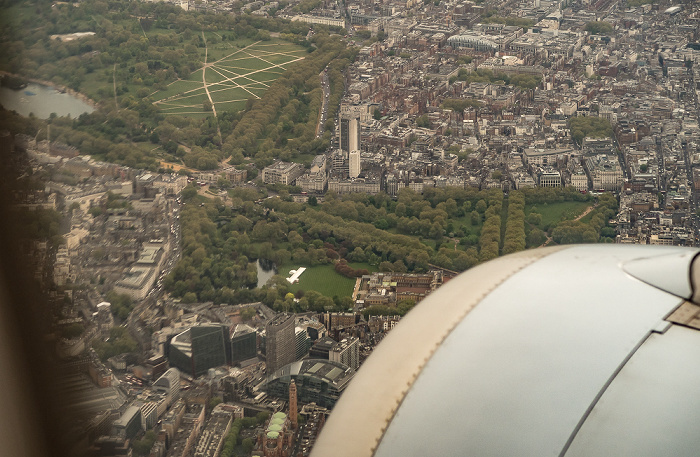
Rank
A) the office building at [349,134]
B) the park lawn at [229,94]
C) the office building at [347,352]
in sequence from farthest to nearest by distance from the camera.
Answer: the park lawn at [229,94]
the office building at [349,134]
the office building at [347,352]

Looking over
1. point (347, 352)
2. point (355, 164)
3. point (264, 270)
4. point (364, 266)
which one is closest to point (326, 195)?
point (355, 164)

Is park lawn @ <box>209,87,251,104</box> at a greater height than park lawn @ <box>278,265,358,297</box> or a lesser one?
greater

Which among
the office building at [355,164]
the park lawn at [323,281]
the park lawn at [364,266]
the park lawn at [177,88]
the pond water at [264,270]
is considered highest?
the park lawn at [177,88]

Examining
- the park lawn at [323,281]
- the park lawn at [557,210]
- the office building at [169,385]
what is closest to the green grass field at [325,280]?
the park lawn at [323,281]

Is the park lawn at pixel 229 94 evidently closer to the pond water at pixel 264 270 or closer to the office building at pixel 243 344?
the pond water at pixel 264 270

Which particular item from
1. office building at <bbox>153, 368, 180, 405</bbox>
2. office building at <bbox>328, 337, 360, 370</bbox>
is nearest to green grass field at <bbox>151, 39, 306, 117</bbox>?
office building at <bbox>153, 368, 180, 405</bbox>

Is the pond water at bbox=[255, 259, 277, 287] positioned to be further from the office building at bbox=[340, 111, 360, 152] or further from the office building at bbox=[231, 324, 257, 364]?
the office building at bbox=[340, 111, 360, 152]
